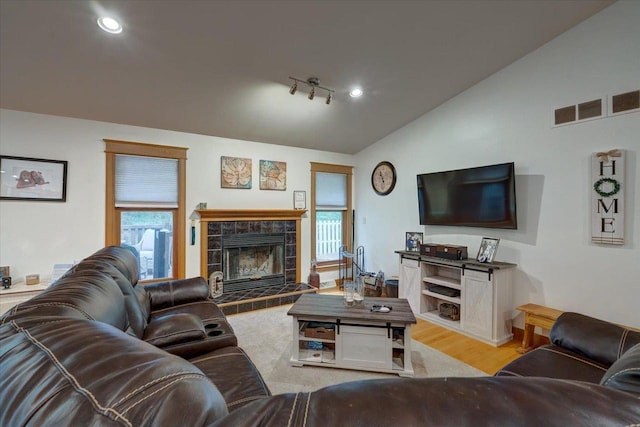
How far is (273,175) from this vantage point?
15.5 ft

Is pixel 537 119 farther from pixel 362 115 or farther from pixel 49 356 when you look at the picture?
pixel 49 356

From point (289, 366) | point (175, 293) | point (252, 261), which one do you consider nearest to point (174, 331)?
point (175, 293)

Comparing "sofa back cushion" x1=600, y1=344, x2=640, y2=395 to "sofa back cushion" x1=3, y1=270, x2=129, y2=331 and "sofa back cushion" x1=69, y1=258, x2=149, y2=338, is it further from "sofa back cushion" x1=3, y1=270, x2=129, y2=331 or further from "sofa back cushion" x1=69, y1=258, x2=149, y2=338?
"sofa back cushion" x1=69, y1=258, x2=149, y2=338

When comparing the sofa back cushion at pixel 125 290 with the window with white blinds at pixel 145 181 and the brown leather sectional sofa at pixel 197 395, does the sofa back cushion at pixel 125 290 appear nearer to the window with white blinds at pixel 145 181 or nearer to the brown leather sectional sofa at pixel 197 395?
the brown leather sectional sofa at pixel 197 395

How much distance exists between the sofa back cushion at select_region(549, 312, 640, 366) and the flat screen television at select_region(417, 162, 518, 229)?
1.50 meters

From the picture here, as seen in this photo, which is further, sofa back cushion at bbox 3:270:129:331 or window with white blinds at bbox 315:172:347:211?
window with white blinds at bbox 315:172:347:211

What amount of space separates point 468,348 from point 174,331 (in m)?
2.82

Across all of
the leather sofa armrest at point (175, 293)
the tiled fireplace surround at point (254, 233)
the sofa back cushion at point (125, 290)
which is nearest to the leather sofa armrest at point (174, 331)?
the sofa back cushion at point (125, 290)

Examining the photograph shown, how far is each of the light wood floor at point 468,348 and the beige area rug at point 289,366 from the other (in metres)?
0.11

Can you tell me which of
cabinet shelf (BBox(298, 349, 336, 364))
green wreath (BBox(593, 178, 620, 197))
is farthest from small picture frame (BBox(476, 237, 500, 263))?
cabinet shelf (BBox(298, 349, 336, 364))

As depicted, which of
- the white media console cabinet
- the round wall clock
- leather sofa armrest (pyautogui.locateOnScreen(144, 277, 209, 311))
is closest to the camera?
leather sofa armrest (pyautogui.locateOnScreen(144, 277, 209, 311))

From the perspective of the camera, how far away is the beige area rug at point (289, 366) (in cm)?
227

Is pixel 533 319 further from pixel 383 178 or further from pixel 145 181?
pixel 145 181

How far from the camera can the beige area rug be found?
2.27m
